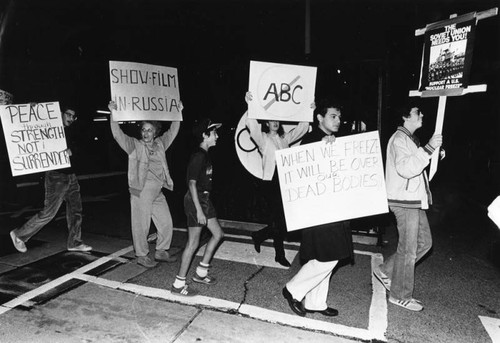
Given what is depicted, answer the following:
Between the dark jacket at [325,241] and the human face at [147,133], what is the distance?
7.89ft

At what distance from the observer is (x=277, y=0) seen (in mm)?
10648

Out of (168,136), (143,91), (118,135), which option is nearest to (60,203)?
(118,135)

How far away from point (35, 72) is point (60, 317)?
593 inches

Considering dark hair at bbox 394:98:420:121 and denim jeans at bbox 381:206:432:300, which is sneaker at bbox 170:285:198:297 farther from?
dark hair at bbox 394:98:420:121

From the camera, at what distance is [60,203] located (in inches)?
210

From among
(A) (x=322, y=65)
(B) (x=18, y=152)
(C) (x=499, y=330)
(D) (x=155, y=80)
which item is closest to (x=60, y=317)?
(B) (x=18, y=152)

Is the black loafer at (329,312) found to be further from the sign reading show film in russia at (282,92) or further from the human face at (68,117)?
the human face at (68,117)

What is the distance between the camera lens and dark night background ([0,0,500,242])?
6.22m

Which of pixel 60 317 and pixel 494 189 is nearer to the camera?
pixel 60 317

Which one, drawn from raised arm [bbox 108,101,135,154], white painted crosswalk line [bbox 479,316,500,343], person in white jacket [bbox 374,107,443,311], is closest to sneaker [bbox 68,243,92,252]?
raised arm [bbox 108,101,135,154]

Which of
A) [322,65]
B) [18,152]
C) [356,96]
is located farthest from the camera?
[356,96]

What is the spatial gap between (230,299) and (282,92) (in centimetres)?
268

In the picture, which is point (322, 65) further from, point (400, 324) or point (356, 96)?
point (400, 324)

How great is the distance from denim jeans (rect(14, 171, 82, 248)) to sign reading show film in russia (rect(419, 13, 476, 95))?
16.1ft
